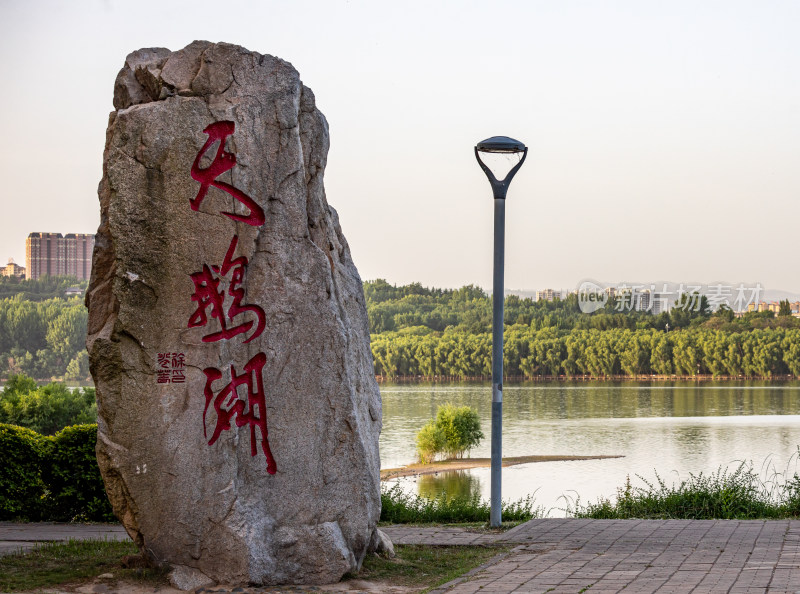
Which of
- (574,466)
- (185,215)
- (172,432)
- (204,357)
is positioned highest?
(185,215)

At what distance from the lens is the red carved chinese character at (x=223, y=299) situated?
6270 mm

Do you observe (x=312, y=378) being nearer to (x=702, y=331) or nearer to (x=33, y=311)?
(x=33, y=311)

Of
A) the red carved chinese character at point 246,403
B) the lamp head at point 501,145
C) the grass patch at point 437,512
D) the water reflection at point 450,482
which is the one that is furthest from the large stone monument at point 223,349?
the water reflection at point 450,482

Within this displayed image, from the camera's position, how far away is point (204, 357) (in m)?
6.25

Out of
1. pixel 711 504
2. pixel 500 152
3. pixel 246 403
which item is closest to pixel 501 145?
pixel 500 152

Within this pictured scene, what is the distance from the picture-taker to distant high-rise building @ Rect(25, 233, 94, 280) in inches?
1661

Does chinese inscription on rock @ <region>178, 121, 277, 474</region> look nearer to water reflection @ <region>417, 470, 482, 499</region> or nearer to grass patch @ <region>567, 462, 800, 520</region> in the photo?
grass patch @ <region>567, 462, 800, 520</region>

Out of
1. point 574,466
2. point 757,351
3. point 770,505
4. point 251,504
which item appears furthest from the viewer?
point 757,351

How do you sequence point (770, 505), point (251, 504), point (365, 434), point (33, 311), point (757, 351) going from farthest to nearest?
point (757, 351)
point (33, 311)
point (770, 505)
point (365, 434)
point (251, 504)

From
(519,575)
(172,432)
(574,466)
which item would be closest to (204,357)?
(172,432)

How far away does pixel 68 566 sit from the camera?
6816 millimetres

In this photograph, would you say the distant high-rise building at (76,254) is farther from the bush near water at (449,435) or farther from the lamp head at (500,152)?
the lamp head at (500,152)

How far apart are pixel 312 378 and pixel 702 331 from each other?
50.6 meters

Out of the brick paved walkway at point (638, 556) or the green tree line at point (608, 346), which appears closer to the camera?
the brick paved walkway at point (638, 556)
